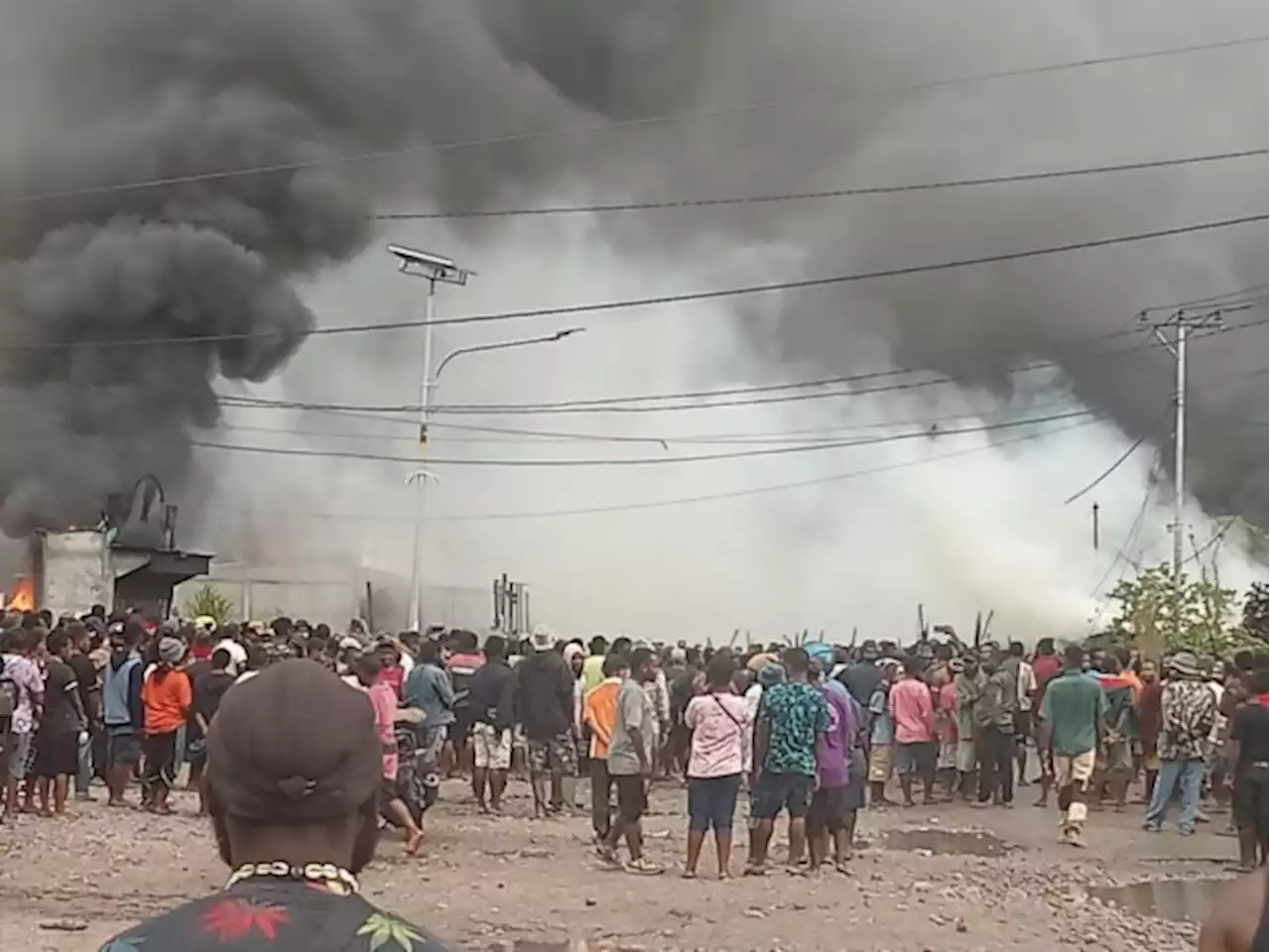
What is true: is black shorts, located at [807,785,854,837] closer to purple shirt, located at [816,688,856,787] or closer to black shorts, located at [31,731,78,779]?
purple shirt, located at [816,688,856,787]

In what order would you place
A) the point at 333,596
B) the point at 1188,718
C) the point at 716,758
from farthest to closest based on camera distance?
the point at 333,596 < the point at 1188,718 < the point at 716,758

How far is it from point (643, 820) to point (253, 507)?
2257cm

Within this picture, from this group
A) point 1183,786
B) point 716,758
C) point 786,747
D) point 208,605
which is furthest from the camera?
point 208,605

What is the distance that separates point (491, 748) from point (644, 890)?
3.63 m

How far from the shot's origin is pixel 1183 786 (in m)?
12.0

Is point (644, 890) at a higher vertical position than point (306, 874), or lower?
lower

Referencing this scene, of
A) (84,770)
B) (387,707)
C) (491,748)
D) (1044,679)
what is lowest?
(84,770)

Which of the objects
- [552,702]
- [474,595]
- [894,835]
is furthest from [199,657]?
[474,595]

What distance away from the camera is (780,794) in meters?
9.27

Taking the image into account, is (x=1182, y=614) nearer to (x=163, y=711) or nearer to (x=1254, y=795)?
(x=1254, y=795)

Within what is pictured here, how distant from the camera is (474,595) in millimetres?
35562

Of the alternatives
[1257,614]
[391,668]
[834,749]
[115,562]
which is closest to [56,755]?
[391,668]

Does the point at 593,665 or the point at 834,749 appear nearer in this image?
the point at 834,749

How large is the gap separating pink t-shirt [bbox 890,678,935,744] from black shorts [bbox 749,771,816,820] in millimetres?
4204
